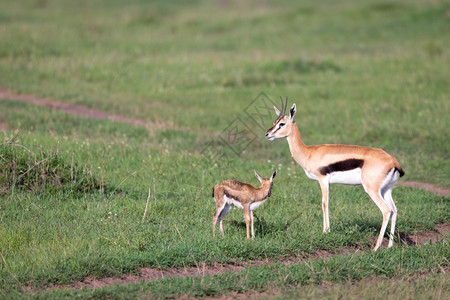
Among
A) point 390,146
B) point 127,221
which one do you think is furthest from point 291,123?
point 390,146

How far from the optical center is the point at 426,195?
963 cm

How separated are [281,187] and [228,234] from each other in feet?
8.49

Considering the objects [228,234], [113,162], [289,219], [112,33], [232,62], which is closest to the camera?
[228,234]

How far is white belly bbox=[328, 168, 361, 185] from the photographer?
740 cm

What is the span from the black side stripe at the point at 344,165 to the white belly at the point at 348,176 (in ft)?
0.13

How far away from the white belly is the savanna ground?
0.65 meters

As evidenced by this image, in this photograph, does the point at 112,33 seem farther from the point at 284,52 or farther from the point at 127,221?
the point at 127,221

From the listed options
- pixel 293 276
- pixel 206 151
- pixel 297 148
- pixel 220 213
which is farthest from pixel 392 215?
pixel 206 151

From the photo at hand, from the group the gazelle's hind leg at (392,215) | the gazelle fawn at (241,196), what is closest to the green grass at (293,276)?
the gazelle's hind leg at (392,215)

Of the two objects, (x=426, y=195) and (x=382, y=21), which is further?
(x=382, y=21)

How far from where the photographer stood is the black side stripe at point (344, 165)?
7.39 m

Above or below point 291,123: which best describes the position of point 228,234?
below

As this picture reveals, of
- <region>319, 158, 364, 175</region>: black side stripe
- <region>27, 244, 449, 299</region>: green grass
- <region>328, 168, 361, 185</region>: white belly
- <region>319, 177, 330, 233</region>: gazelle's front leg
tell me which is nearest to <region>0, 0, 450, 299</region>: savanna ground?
<region>27, 244, 449, 299</region>: green grass

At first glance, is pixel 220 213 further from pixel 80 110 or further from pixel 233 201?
pixel 80 110
